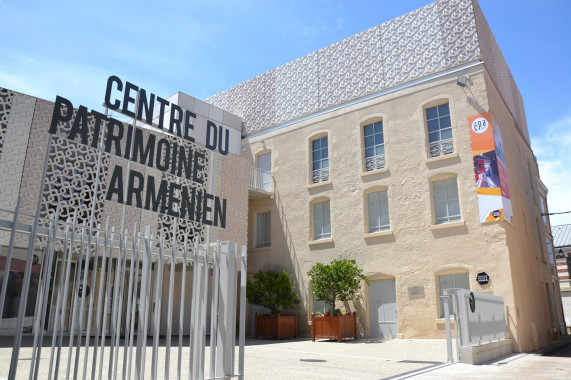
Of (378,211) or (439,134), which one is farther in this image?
(378,211)

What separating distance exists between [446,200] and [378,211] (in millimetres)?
2571

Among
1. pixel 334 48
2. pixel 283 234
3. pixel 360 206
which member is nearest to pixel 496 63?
pixel 334 48

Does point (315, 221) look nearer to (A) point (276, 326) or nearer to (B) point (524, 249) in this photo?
(A) point (276, 326)

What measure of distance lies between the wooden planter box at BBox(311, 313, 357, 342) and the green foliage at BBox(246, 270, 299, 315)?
2.03 meters

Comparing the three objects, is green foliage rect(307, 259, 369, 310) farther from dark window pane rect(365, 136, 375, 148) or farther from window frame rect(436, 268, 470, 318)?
dark window pane rect(365, 136, 375, 148)

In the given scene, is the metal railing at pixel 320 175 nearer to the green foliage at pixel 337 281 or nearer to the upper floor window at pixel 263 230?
the upper floor window at pixel 263 230

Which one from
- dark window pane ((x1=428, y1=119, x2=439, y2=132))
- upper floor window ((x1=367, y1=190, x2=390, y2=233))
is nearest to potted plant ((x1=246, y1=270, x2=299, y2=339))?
upper floor window ((x1=367, y1=190, x2=390, y2=233))

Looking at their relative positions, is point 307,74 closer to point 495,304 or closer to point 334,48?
point 334,48

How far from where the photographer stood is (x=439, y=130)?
1608cm

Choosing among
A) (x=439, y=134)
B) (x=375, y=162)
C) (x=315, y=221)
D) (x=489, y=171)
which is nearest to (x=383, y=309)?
(x=315, y=221)

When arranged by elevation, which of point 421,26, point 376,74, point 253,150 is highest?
point 421,26

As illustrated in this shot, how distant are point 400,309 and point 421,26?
35.4ft

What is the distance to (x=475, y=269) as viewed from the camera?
45.8 feet

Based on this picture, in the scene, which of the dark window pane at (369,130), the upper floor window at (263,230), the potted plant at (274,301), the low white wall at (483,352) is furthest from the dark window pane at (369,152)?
the low white wall at (483,352)
